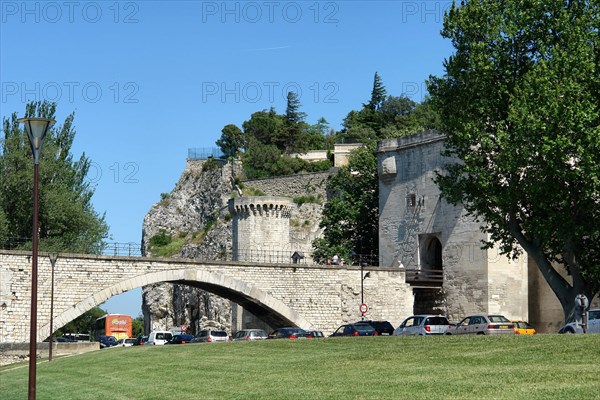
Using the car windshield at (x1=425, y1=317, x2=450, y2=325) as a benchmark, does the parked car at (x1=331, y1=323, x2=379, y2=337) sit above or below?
below

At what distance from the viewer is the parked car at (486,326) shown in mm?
36500

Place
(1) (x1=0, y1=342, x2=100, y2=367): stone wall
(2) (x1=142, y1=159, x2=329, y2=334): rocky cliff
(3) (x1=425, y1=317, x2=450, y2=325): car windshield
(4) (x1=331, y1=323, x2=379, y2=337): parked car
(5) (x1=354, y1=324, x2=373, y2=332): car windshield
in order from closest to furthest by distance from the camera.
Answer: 1. (3) (x1=425, y1=317, x2=450, y2=325): car windshield
2. (4) (x1=331, y1=323, x2=379, y2=337): parked car
3. (5) (x1=354, y1=324, x2=373, y2=332): car windshield
4. (1) (x1=0, y1=342, x2=100, y2=367): stone wall
5. (2) (x1=142, y1=159, x2=329, y2=334): rocky cliff

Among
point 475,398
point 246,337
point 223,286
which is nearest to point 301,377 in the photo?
point 475,398

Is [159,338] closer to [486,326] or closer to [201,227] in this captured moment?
[486,326]

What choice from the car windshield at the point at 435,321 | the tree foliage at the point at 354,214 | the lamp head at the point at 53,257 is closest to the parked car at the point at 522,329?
the car windshield at the point at 435,321

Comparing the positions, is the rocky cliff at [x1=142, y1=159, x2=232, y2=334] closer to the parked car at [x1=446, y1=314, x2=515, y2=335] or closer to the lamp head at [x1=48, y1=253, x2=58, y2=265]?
the lamp head at [x1=48, y1=253, x2=58, y2=265]

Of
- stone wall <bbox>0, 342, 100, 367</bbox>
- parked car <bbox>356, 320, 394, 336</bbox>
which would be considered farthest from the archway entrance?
stone wall <bbox>0, 342, 100, 367</bbox>

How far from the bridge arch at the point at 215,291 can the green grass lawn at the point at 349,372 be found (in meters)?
13.6

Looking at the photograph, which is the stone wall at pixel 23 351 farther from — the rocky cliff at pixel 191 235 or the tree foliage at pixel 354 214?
the rocky cliff at pixel 191 235

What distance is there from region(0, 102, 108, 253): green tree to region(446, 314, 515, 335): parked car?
1117 inches

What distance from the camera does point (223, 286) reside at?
53781mm

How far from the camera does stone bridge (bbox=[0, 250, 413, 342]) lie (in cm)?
4800

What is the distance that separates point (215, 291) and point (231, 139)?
2579 inches

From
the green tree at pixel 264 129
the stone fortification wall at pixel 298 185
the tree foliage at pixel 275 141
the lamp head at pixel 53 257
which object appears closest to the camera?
the lamp head at pixel 53 257
